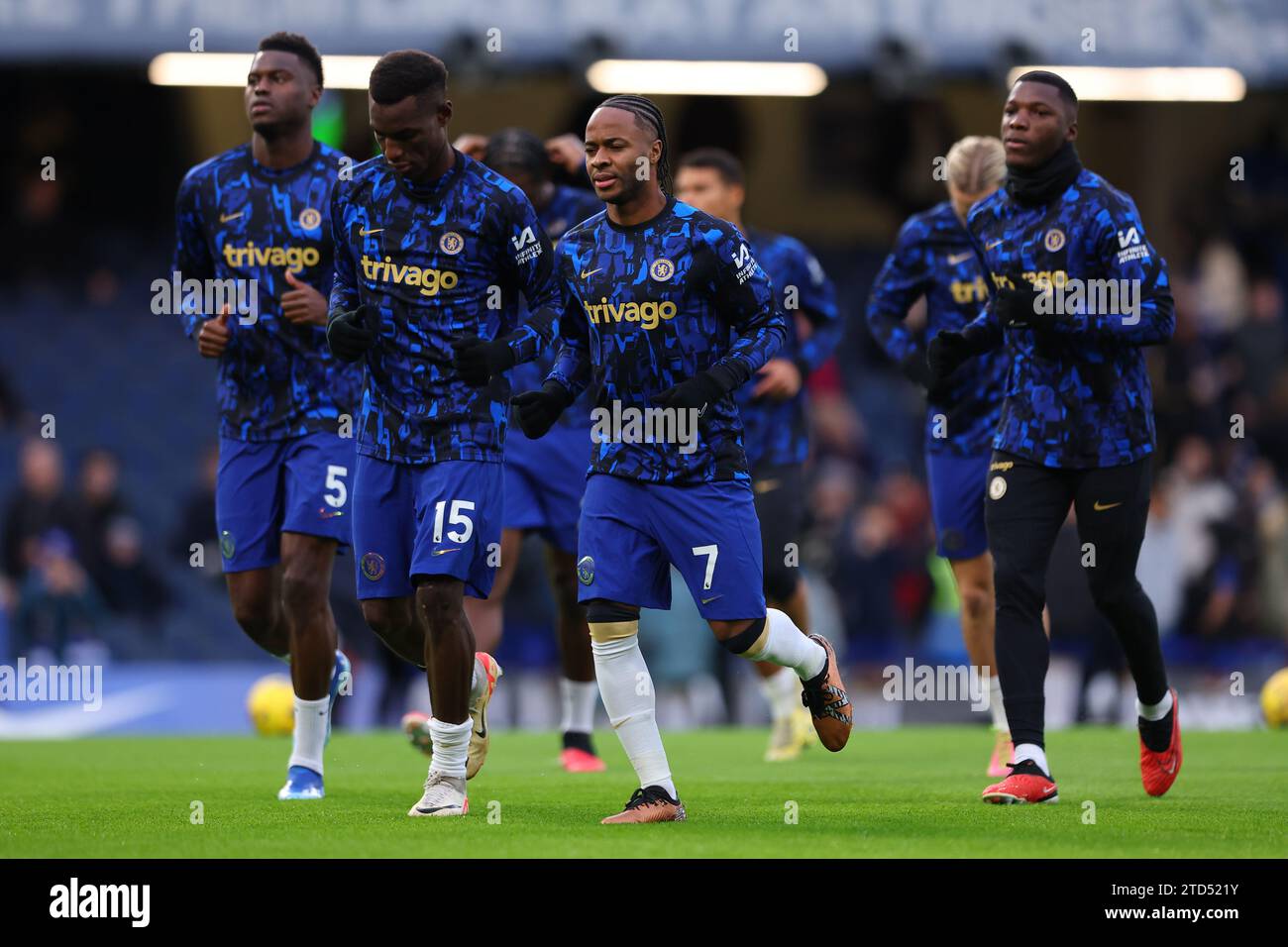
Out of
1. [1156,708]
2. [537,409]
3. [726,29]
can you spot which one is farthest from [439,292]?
[726,29]

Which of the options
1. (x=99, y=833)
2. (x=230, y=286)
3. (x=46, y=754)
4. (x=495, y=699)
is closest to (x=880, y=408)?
(x=495, y=699)

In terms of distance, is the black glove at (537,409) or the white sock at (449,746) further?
the white sock at (449,746)

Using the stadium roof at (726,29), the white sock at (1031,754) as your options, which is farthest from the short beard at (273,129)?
the stadium roof at (726,29)

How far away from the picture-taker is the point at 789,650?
702 centimetres

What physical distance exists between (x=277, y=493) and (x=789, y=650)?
2.41 meters

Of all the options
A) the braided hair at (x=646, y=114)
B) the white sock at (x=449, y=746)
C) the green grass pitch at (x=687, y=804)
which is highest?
the braided hair at (x=646, y=114)

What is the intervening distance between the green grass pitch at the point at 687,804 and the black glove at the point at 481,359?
156 centimetres

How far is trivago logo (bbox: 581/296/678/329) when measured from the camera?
22.2 feet

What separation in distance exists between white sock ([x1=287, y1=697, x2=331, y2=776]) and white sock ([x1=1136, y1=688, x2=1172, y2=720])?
3.31 metres

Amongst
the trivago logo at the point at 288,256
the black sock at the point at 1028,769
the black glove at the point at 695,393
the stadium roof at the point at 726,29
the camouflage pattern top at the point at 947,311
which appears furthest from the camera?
the stadium roof at the point at 726,29

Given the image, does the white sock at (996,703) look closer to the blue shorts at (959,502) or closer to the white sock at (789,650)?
the blue shorts at (959,502)

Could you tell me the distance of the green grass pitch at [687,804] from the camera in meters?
6.03

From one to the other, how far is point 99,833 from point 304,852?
112 cm

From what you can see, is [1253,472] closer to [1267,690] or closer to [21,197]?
[1267,690]
